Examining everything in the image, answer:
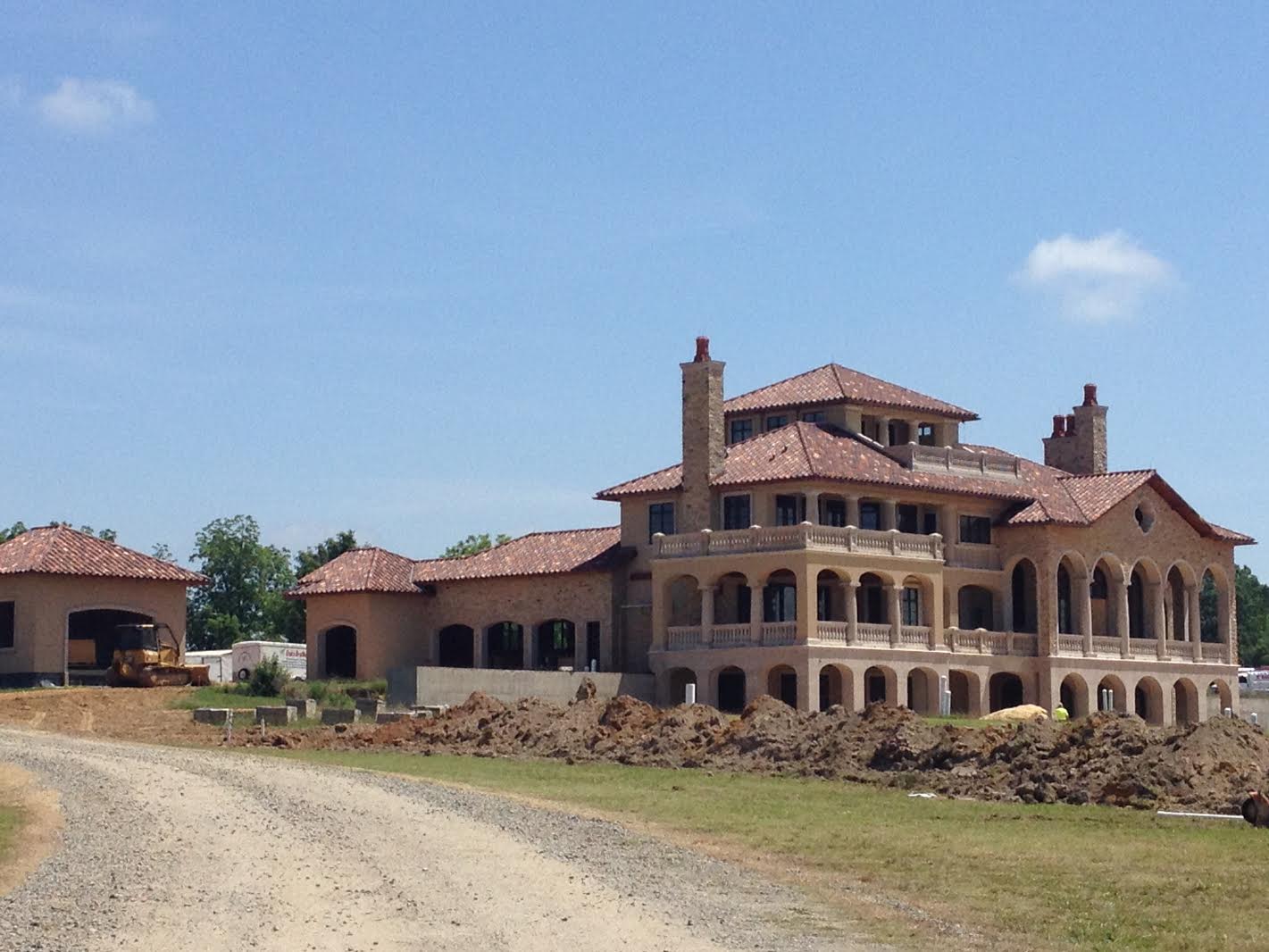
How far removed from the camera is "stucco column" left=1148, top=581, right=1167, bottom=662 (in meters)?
71.8

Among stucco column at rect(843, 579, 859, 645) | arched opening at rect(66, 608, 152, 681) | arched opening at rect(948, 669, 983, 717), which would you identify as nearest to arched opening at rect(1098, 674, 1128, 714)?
arched opening at rect(948, 669, 983, 717)

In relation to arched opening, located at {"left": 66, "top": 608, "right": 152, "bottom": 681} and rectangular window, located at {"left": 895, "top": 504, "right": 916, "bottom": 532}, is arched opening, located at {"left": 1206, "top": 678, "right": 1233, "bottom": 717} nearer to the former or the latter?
rectangular window, located at {"left": 895, "top": 504, "right": 916, "bottom": 532}

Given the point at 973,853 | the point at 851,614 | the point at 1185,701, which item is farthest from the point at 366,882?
the point at 1185,701

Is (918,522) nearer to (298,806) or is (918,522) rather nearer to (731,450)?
(731,450)

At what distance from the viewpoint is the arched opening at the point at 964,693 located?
65.9m

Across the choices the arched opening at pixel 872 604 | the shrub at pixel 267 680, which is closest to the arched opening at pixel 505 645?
the shrub at pixel 267 680

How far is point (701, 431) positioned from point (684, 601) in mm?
5625

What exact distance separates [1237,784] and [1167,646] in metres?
38.8

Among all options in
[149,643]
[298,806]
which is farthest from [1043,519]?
[298,806]

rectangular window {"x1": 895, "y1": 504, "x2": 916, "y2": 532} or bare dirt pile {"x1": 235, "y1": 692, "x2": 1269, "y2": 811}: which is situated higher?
rectangular window {"x1": 895, "y1": 504, "x2": 916, "y2": 532}

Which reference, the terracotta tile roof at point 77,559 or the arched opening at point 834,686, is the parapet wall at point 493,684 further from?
the terracotta tile roof at point 77,559

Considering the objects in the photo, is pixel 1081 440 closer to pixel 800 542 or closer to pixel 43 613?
pixel 800 542

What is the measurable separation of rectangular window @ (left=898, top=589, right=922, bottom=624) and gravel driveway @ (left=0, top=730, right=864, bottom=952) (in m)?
36.4

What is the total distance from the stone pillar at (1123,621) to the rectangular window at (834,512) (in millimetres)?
11469
